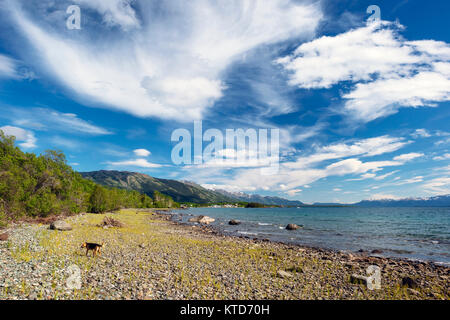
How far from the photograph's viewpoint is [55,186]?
49156mm

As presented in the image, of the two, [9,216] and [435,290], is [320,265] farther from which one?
[9,216]

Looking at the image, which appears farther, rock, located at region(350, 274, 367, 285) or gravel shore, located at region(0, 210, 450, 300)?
rock, located at region(350, 274, 367, 285)

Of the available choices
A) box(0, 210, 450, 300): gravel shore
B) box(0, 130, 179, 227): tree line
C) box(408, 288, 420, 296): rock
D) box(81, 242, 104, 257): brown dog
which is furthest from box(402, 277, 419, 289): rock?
box(0, 130, 179, 227): tree line

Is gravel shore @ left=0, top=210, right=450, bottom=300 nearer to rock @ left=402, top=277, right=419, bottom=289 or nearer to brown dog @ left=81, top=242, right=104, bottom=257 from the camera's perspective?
rock @ left=402, top=277, right=419, bottom=289

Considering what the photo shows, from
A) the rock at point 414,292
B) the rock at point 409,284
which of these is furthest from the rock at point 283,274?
the rock at point 409,284

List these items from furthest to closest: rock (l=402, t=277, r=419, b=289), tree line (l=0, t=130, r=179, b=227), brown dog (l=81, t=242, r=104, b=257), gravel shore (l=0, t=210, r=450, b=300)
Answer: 1. tree line (l=0, t=130, r=179, b=227)
2. brown dog (l=81, t=242, r=104, b=257)
3. rock (l=402, t=277, r=419, b=289)
4. gravel shore (l=0, t=210, r=450, b=300)

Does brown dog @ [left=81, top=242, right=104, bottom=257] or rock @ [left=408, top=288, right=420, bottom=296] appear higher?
brown dog @ [left=81, top=242, right=104, bottom=257]

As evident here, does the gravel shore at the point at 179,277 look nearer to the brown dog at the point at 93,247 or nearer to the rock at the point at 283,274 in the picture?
the rock at the point at 283,274

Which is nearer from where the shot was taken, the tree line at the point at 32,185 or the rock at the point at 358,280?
the rock at the point at 358,280

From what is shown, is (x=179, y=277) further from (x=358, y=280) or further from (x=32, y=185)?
(x=32, y=185)

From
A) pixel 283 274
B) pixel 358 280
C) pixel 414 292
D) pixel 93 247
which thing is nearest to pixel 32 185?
pixel 93 247

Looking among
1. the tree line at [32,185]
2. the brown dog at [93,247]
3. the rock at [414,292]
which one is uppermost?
the tree line at [32,185]
